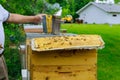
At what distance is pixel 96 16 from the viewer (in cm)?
6744

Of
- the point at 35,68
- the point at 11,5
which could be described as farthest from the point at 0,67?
the point at 11,5

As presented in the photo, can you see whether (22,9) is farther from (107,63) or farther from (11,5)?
(107,63)

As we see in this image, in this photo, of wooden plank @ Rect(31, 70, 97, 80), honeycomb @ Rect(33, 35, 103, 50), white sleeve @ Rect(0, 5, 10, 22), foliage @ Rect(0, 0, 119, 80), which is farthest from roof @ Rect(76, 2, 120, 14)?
white sleeve @ Rect(0, 5, 10, 22)

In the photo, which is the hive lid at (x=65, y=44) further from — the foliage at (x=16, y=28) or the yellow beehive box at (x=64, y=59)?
the foliage at (x=16, y=28)

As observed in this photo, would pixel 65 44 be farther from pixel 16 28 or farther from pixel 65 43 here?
pixel 16 28

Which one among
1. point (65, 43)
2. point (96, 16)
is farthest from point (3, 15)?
point (96, 16)

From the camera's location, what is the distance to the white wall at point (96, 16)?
65000mm

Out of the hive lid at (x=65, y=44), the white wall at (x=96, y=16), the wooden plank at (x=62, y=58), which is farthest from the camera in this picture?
the white wall at (x=96, y=16)

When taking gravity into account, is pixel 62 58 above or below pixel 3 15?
below

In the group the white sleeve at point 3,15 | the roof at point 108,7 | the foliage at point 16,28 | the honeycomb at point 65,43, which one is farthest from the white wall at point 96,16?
the white sleeve at point 3,15

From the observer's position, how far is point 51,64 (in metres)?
4.10

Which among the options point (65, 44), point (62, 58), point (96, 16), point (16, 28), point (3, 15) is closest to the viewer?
point (3, 15)

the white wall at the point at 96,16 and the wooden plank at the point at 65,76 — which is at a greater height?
the wooden plank at the point at 65,76

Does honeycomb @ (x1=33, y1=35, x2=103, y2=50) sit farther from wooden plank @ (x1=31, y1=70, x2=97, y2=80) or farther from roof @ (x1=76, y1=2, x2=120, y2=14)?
roof @ (x1=76, y1=2, x2=120, y2=14)
